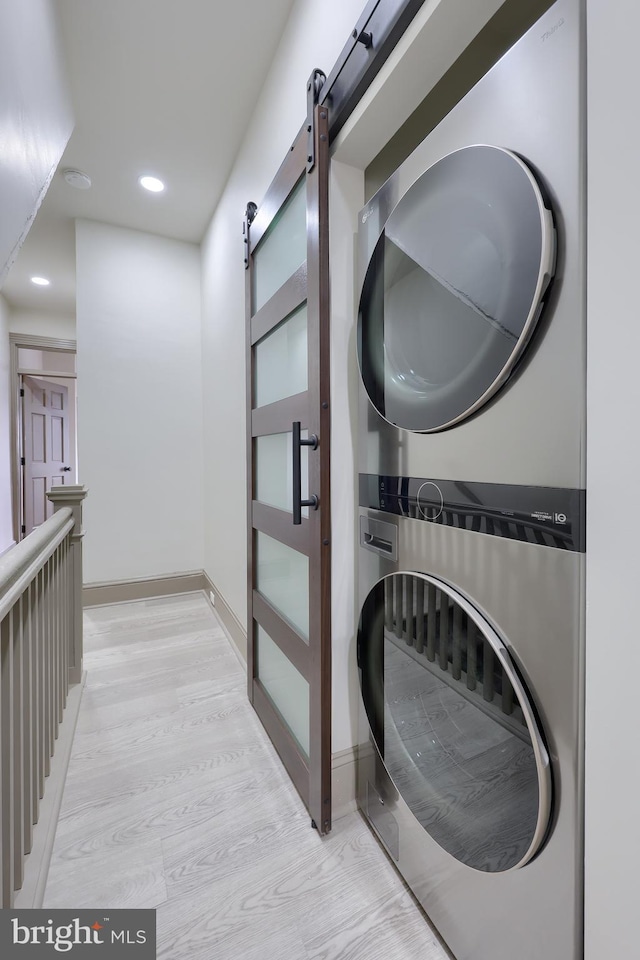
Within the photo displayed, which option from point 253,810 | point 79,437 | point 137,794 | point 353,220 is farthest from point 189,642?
point 353,220

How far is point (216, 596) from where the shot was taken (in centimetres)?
291

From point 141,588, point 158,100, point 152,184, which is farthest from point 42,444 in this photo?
point 158,100

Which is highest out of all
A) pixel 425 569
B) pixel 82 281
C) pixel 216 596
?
pixel 82 281

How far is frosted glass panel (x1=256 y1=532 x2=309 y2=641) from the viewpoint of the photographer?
→ 142 centimetres

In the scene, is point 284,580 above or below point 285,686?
above

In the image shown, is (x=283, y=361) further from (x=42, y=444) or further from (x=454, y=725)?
(x=42, y=444)

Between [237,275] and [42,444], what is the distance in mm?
4534

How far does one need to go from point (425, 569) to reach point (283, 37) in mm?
2061

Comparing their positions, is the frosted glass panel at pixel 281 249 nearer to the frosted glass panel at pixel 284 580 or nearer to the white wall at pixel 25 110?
the white wall at pixel 25 110

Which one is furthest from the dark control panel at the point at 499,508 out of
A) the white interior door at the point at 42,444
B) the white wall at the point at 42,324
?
the white interior door at the point at 42,444

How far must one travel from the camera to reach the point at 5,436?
14.9ft

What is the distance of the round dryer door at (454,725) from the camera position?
691 mm

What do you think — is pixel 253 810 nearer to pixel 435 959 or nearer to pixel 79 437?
pixel 435 959

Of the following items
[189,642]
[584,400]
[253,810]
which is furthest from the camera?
[189,642]
